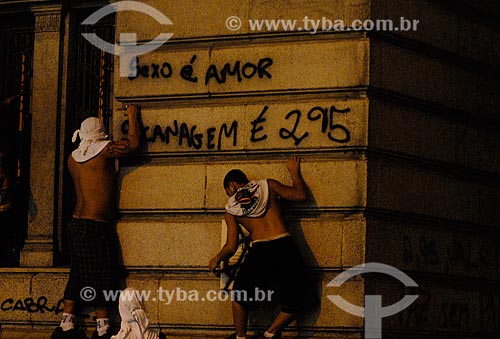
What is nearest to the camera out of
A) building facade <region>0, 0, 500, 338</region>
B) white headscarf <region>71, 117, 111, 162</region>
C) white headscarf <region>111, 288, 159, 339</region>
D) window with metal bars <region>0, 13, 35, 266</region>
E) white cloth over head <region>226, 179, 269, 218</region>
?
white headscarf <region>111, 288, 159, 339</region>

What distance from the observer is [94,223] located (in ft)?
63.2

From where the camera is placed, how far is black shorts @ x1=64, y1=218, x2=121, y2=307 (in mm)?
19141

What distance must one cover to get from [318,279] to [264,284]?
69 cm

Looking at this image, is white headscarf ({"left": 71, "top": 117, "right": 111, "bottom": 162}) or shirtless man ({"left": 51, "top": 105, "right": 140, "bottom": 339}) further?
white headscarf ({"left": 71, "top": 117, "right": 111, "bottom": 162})

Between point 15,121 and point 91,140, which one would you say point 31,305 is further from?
point 15,121

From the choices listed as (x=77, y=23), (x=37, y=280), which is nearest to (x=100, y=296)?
(x=37, y=280)

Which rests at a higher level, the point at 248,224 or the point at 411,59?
the point at 411,59

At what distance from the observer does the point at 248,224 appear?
18.3 meters

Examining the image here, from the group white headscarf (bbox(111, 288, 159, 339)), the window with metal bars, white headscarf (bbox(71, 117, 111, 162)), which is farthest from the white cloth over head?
the window with metal bars

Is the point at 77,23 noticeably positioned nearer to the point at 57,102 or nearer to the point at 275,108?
the point at 57,102

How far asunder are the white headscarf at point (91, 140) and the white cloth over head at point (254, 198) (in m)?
2.01

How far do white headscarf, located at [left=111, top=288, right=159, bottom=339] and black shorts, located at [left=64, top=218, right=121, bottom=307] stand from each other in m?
2.05

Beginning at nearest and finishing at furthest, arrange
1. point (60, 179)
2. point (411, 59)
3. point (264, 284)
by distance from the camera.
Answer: point (264, 284) < point (411, 59) < point (60, 179)

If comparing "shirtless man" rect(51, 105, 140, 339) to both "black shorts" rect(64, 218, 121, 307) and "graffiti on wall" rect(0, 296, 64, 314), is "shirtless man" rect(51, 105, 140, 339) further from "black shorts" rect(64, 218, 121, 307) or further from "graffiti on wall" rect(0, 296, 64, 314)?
"graffiti on wall" rect(0, 296, 64, 314)
